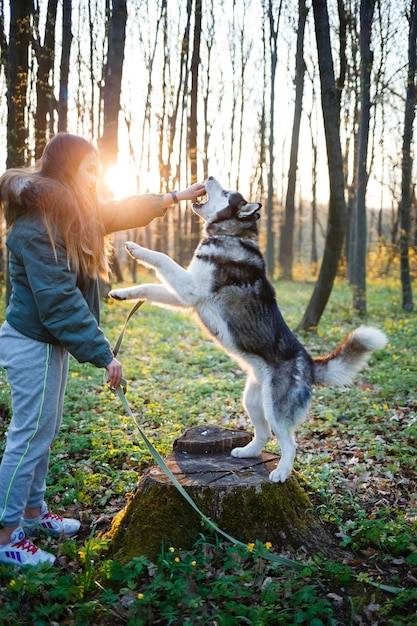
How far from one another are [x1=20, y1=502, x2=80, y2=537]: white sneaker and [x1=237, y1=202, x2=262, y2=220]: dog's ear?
9.75 feet

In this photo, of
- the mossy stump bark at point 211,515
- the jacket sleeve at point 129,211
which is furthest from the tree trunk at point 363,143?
the mossy stump bark at point 211,515

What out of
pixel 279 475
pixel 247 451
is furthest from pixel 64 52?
pixel 279 475

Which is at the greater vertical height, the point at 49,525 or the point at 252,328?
the point at 252,328

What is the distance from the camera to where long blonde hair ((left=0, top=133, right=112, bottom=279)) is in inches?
120

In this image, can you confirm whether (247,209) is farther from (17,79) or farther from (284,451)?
(17,79)

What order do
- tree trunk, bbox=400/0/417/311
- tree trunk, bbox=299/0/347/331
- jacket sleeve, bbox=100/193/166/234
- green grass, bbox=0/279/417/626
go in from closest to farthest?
green grass, bbox=0/279/417/626, jacket sleeve, bbox=100/193/166/234, tree trunk, bbox=299/0/347/331, tree trunk, bbox=400/0/417/311

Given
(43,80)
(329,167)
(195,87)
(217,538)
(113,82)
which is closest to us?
(217,538)

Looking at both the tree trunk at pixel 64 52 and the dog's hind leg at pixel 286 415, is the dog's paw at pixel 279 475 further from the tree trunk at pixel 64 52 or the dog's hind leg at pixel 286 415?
the tree trunk at pixel 64 52

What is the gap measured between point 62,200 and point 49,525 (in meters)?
2.45

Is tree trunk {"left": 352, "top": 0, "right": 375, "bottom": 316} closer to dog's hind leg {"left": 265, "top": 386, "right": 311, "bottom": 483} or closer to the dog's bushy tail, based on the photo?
the dog's bushy tail

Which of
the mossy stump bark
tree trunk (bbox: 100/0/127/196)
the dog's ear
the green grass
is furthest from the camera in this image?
tree trunk (bbox: 100/0/127/196)

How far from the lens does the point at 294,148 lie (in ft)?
68.2

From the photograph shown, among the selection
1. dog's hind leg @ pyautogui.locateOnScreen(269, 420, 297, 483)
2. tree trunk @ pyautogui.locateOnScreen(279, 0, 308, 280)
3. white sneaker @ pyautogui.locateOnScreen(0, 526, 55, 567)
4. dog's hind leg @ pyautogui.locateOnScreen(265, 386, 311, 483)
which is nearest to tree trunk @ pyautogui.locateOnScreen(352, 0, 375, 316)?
tree trunk @ pyautogui.locateOnScreen(279, 0, 308, 280)

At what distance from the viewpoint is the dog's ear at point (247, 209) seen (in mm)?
4516
